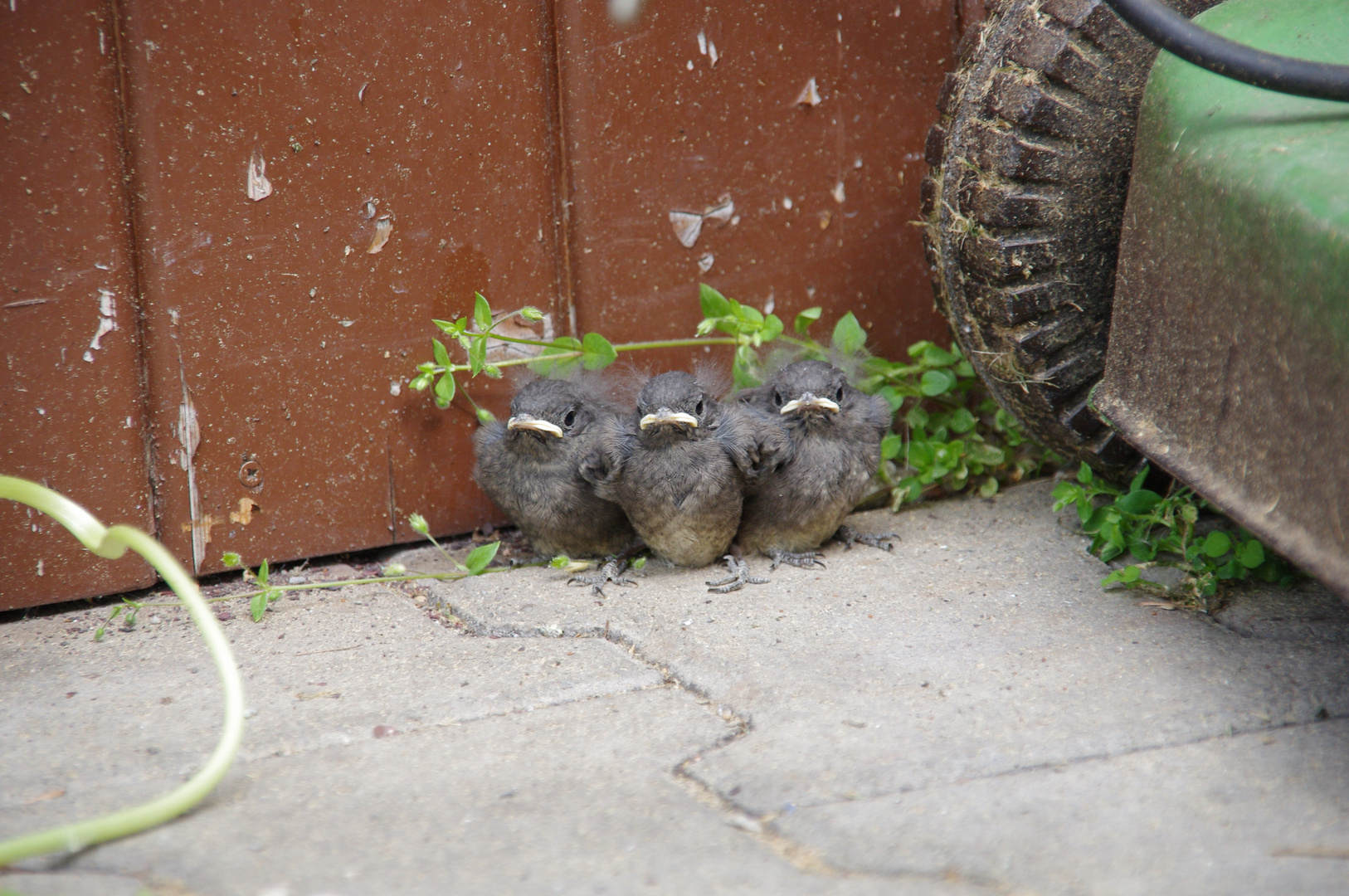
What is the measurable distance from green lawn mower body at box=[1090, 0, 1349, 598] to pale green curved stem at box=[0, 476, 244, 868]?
1.98m

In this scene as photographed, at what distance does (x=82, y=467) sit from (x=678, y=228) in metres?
1.96

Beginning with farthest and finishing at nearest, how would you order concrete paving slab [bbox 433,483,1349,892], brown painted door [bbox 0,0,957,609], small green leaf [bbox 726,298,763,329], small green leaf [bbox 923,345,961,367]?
small green leaf [bbox 923,345,961,367]
small green leaf [bbox 726,298,763,329]
brown painted door [bbox 0,0,957,609]
concrete paving slab [bbox 433,483,1349,892]

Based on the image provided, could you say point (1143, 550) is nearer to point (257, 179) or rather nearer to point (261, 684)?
point (261, 684)

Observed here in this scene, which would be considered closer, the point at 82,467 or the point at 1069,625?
the point at 1069,625

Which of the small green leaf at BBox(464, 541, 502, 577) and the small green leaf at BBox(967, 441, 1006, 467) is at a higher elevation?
the small green leaf at BBox(967, 441, 1006, 467)

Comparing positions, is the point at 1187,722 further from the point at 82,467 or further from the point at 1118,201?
the point at 82,467

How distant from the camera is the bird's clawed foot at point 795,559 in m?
3.61

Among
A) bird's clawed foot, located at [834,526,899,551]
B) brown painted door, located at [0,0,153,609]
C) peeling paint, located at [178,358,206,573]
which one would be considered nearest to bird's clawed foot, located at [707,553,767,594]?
bird's clawed foot, located at [834,526,899,551]

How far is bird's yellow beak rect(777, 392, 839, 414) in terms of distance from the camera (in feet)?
11.8

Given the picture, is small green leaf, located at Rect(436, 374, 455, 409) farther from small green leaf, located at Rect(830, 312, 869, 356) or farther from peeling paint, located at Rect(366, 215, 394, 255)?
small green leaf, located at Rect(830, 312, 869, 356)

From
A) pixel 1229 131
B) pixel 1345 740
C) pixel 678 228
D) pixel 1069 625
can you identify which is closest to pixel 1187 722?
pixel 1345 740

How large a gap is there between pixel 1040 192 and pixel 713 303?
1100 millimetres

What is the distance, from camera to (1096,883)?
1.86 meters

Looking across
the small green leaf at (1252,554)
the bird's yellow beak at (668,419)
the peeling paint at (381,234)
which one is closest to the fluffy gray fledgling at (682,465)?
the bird's yellow beak at (668,419)
